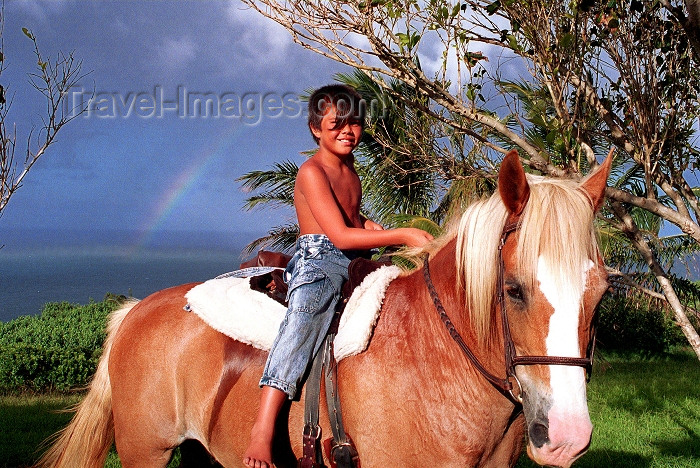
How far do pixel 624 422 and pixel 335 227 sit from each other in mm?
6561

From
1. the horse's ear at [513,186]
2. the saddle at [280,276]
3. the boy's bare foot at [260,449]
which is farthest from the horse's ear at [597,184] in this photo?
the boy's bare foot at [260,449]

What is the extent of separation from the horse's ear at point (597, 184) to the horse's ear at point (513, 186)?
28 centimetres

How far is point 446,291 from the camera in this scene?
7.54 ft

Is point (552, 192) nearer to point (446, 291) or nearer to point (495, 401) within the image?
point (446, 291)

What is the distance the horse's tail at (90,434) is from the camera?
3436 millimetres

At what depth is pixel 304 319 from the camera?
2420 millimetres

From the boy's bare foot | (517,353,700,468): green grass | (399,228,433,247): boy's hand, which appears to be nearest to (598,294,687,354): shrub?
(517,353,700,468): green grass

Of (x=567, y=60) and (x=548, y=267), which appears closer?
(x=548, y=267)

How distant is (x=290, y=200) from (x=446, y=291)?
10016 mm

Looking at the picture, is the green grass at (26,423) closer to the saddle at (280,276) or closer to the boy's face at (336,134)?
the saddle at (280,276)

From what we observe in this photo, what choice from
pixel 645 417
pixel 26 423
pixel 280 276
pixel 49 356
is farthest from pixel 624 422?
pixel 49 356

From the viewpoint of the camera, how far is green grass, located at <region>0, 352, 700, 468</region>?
18.6ft

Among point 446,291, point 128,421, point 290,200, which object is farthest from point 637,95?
point 290,200

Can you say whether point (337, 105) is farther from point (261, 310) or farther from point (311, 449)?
point (311, 449)
